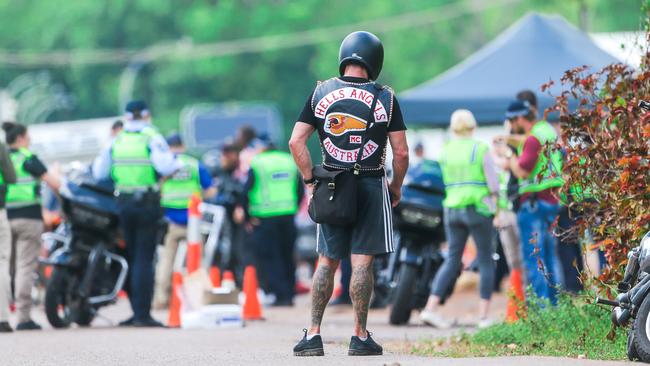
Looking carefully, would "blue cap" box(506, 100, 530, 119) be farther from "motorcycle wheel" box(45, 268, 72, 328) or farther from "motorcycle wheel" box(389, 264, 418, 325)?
"motorcycle wheel" box(45, 268, 72, 328)

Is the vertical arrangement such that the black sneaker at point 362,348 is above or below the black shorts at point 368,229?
below

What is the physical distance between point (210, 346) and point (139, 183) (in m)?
3.10

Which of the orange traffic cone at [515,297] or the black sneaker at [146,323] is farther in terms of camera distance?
the black sneaker at [146,323]

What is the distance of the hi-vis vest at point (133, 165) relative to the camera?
14273 millimetres

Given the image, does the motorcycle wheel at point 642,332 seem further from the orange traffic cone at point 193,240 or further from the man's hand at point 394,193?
the orange traffic cone at point 193,240

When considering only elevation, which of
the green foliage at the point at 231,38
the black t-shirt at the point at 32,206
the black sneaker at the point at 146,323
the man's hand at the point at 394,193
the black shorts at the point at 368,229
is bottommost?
the black sneaker at the point at 146,323

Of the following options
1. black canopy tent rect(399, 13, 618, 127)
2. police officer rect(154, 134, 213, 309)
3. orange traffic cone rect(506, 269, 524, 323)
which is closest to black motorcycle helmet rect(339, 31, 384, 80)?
orange traffic cone rect(506, 269, 524, 323)

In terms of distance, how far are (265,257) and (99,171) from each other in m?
4.39

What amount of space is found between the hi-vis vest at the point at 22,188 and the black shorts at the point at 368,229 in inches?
204

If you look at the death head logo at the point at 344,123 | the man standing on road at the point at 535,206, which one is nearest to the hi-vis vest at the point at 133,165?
the man standing on road at the point at 535,206

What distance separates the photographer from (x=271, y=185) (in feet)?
59.7

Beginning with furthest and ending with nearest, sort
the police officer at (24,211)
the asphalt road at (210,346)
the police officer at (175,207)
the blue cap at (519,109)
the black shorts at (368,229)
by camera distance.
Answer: the police officer at (175,207) < the police officer at (24,211) < the blue cap at (519,109) < the black shorts at (368,229) < the asphalt road at (210,346)

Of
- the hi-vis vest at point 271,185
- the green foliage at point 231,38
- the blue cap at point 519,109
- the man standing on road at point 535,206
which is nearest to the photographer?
the man standing on road at point 535,206

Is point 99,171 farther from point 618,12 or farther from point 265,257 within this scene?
point 618,12
